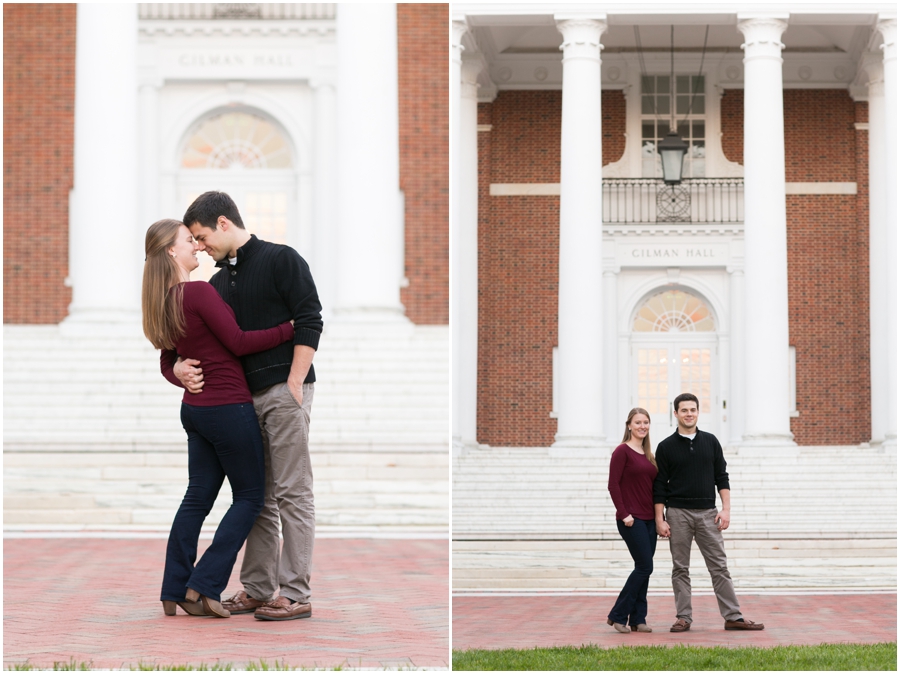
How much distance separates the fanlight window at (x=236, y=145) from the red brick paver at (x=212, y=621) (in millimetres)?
14695

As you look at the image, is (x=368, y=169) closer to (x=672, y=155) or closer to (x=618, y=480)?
(x=672, y=155)

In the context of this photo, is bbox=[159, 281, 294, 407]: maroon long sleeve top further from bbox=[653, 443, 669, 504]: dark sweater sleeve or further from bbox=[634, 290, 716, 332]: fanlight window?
bbox=[634, 290, 716, 332]: fanlight window

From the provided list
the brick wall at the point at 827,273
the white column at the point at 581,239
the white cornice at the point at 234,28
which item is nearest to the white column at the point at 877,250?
the brick wall at the point at 827,273

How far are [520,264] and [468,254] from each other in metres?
2.08

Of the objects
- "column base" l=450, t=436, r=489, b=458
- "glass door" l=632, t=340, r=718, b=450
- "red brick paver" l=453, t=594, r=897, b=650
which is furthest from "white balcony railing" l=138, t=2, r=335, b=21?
"red brick paver" l=453, t=594, r=897, b=650

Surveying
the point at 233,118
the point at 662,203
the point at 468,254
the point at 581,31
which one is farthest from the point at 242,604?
the point at 662,203

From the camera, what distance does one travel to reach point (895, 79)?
19.2 m

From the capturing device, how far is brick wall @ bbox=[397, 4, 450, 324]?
68.4ft

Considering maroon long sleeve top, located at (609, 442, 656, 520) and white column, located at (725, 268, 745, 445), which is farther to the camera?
white column, located at (725, 268, 745, 445)

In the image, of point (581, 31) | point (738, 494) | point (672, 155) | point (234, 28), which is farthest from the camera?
point (234, 28)

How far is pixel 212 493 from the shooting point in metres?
Result: 5.43

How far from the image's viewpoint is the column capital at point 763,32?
19.1 m

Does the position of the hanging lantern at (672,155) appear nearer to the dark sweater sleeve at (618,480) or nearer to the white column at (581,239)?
the white column at (581,239)

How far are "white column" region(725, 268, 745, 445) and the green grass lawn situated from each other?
668 inches
